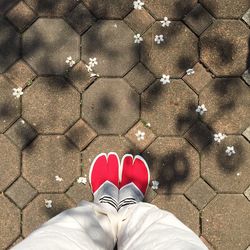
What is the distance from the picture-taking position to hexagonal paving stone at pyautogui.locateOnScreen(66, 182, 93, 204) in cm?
390

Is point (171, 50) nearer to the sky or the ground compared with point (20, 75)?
nearer to the ground

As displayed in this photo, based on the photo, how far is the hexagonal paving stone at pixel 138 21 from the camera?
161 inches

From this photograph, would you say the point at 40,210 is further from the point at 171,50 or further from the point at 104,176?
the point at 171,50

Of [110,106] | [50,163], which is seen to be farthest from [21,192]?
[110,106]

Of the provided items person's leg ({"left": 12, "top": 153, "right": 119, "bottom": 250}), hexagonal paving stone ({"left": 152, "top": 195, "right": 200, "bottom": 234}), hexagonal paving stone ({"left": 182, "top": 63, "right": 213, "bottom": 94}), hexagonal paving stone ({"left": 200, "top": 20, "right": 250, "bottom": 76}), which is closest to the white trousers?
person's leg ({"left": 12, "top": 153, "right": 119, "bottom": 250})

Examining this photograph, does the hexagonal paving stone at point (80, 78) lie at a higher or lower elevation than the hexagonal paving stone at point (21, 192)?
higher

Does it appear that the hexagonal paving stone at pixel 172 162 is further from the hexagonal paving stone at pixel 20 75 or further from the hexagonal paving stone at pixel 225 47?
the hexagonal paving stone at pixel 20 75

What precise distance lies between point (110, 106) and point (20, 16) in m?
1.09

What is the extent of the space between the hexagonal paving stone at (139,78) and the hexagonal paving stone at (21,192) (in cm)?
122

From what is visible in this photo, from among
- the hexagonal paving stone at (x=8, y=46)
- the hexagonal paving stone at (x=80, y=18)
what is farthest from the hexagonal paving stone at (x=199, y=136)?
the hexagonal paving stone at (x=8, y=46)

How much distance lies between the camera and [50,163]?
12.9ft

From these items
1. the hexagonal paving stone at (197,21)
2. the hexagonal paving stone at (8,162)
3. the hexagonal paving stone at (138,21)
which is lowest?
the hexagonal paving stone at (8,162)

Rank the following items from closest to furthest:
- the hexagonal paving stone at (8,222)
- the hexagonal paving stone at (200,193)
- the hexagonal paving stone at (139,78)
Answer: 1. the hexagonal paving stone at (8,222)
2. the hexagonal paving stone at (200,193)
3. the hexagonal paving stone at (139,78)

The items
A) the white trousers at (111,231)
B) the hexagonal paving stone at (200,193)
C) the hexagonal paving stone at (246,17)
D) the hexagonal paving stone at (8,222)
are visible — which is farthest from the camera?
the hexagonal paving stone at (246,17)
